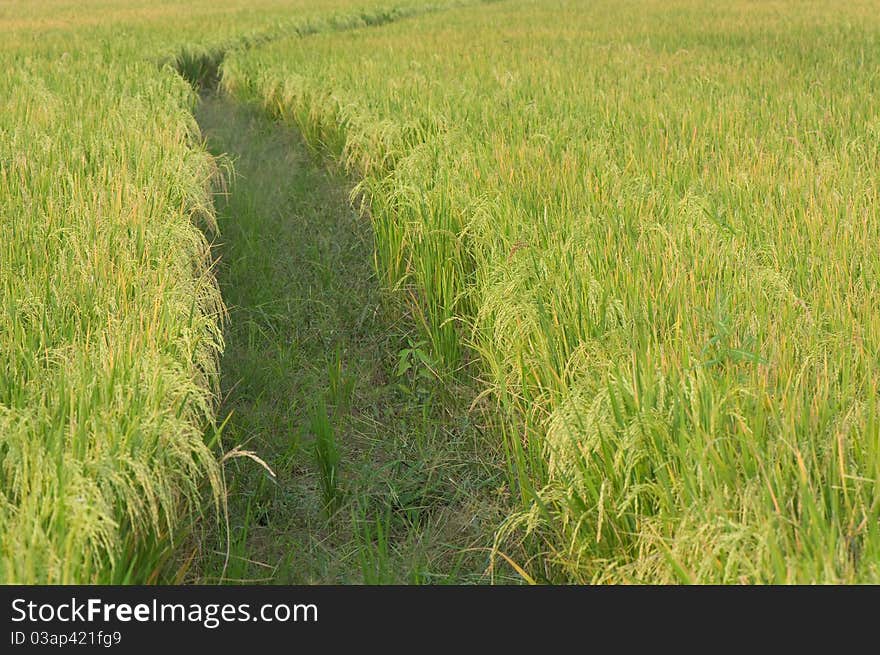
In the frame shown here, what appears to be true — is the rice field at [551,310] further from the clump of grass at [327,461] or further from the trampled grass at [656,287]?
the clump of grass at [327,461]

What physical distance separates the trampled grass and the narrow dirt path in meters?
0.18

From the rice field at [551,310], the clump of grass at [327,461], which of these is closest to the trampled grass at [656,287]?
the rice field at [551,310]

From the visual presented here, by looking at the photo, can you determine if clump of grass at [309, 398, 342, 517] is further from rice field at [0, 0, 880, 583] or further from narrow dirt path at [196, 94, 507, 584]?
rice field at [0, 0, 880, 583]

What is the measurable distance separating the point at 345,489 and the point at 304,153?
13.8ft

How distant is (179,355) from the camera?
87.7 inches

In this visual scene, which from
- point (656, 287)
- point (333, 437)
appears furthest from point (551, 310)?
point (333, 437)

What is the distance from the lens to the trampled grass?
5.17 feet

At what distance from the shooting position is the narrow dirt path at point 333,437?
2.24m

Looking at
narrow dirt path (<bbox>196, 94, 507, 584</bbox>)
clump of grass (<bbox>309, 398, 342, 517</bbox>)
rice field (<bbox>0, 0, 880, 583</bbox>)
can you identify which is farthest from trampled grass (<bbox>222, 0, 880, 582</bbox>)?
clump of grass (<bbox>309, 398, 342, 517</bbox>)

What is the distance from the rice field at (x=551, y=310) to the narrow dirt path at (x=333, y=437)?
95mm

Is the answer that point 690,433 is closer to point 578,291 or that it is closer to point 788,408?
point 788,408

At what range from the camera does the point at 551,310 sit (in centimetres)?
243

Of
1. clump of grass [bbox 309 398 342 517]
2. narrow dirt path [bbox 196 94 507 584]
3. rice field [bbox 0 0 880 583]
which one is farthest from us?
clump of grass [bbox 309 398 342 517]

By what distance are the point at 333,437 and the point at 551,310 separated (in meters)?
0.74
